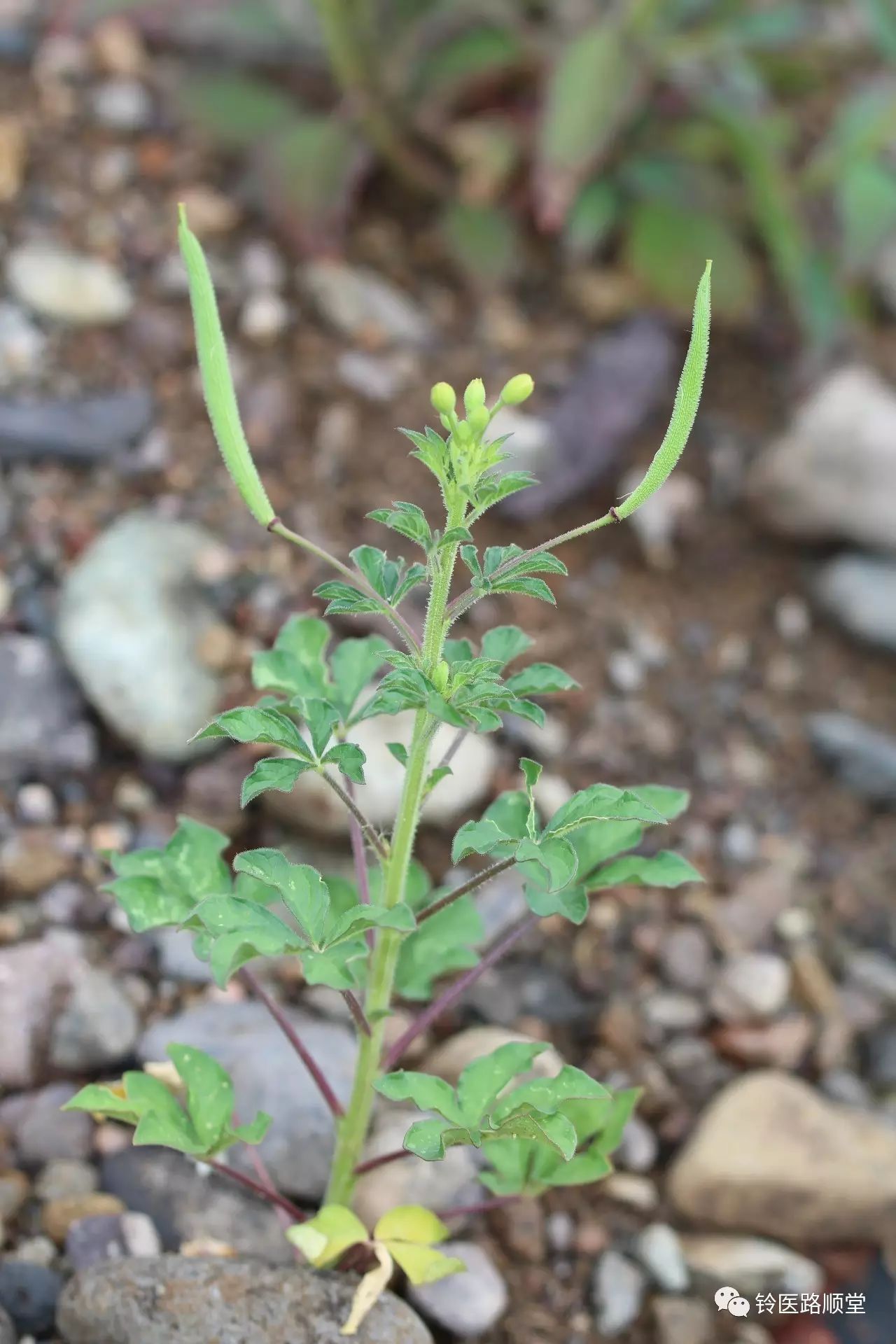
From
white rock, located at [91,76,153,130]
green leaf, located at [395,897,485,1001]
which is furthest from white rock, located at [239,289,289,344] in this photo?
green leaf, located at [395,897,485,1001]

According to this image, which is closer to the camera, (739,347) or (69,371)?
(69,371)

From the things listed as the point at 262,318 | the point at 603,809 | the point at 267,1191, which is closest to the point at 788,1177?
the point at 267,1191

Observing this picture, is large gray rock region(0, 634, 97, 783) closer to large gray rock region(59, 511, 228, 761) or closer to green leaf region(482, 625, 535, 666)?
large gray rock region(59, 511, 228, 761)

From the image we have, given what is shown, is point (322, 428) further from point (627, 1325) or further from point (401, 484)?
point (627, 1325)

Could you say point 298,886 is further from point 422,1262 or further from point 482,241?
point 482,241

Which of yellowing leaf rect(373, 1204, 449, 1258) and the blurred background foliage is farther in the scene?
the blurred background foliage

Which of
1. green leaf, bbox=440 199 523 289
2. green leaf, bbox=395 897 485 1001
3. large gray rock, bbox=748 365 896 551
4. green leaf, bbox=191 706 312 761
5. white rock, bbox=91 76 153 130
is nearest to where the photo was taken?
green leaf, bbox=191 706 312 761

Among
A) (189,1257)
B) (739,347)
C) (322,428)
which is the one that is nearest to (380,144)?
(322,428)
